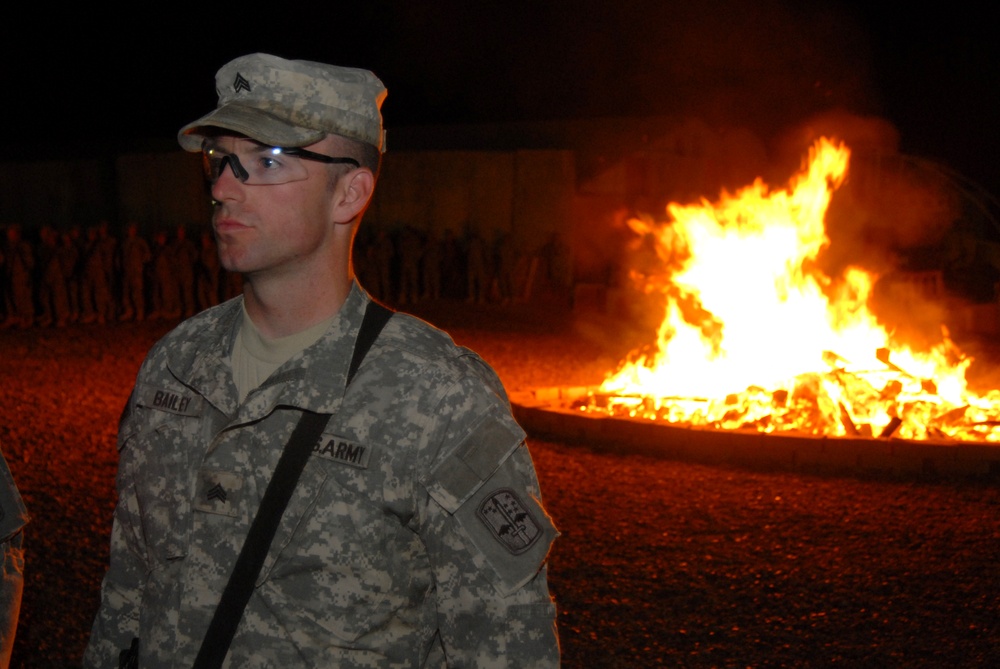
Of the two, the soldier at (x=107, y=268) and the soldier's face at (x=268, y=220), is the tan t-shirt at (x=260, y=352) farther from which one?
the soldier at (x=107, y=268)

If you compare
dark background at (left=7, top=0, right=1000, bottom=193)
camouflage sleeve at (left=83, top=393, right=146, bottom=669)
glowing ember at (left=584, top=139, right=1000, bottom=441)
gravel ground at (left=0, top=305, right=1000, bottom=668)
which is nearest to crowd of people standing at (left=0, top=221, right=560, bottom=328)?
glowing ember at (left=584, top=139, right=1000, bottom=441)

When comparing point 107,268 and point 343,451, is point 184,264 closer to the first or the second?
point 107,268

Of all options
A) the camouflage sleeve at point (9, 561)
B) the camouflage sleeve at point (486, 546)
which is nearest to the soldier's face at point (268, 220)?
the camouflage sleeve at point (486, 546)

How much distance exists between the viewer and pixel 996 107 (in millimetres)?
24875

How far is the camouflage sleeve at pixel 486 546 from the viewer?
2.06 m

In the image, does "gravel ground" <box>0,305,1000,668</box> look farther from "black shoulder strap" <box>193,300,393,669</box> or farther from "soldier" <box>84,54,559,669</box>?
"black shoulder strap" <box>193,300,393,669</box>

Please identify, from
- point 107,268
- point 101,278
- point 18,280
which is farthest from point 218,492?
point 107,268

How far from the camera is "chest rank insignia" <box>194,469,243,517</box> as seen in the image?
2158mm

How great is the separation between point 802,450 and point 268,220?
7365mm

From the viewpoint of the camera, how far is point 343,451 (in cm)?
213

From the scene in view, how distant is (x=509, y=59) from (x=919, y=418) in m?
23.2

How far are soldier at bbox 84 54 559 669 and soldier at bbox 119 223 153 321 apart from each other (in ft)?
54.7

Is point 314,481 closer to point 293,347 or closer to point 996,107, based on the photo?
point 293,347

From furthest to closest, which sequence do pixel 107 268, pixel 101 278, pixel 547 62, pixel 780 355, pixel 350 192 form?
1. pixel 547 62
2. pixel 107 268
3. pixel 101 278
4. pixel 780 355
5. pixel 350 192
